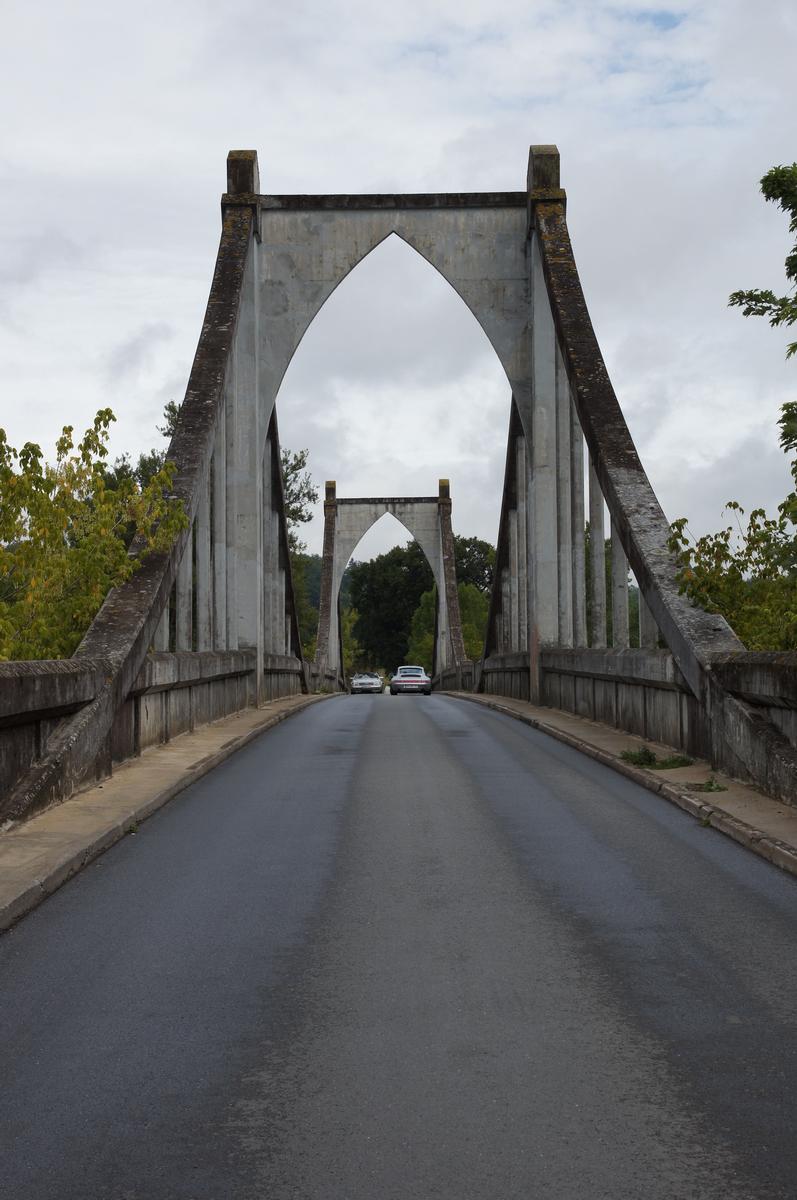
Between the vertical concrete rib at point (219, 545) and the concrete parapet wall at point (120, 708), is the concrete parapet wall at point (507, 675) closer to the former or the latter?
the vertical concrete rib at point (219, 545)

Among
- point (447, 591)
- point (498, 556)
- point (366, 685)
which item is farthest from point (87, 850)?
point (366, 685)

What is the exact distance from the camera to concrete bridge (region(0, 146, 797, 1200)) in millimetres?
3299

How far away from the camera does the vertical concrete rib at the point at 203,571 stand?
60.0ft

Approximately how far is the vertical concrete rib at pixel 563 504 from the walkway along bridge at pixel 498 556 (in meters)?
0.06

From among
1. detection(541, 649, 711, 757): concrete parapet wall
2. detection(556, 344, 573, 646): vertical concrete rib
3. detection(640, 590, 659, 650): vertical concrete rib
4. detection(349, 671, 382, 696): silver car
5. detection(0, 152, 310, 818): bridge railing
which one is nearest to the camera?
detection(0, 152, 310, 818): bridge railing

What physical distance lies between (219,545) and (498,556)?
46.3 feet

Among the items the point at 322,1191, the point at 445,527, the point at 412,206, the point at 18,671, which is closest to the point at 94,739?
the point at 18,671

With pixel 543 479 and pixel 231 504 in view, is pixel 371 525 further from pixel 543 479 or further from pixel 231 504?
pixel 231 504

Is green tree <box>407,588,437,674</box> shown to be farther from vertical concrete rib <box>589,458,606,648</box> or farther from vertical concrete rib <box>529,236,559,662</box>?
vertical concrete rib <box>589,458,606,648</box>

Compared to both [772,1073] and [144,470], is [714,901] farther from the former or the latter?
[144,470]

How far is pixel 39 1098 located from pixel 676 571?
10.6 m

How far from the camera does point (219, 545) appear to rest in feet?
70.9

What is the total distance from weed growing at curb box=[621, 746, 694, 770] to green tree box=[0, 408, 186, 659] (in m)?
5.41

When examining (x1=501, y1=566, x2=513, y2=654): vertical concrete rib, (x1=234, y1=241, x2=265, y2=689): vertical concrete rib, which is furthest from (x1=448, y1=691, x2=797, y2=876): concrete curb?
(x1=501, y1=566, x2=513, y2=654): vertical concrete rib
